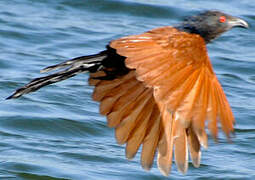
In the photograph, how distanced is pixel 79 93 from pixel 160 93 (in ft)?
14.3

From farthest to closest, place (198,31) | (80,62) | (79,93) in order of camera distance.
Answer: (79,93) < (198,31) < (80,62)

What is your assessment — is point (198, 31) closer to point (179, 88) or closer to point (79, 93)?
point (179, 88)

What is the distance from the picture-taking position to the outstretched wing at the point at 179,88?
406cm

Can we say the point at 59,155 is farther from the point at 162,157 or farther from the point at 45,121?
the point at 162,157

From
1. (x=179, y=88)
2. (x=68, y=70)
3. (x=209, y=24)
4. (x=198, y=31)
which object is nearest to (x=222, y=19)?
(x=209, y=24)

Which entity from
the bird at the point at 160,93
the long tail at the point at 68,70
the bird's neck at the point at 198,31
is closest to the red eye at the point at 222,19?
the bird's neck at the point at 198,31

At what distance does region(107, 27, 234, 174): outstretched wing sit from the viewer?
4062 mm

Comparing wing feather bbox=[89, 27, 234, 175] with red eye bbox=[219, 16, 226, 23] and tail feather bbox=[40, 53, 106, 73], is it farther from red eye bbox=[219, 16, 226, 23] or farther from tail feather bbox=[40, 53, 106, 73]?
red eye bbox=[219, 16, 226, 23]

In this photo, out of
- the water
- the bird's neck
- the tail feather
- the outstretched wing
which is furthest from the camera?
the water

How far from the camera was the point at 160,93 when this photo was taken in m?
4.09

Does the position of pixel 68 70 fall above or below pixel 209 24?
below

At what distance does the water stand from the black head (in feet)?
5.77

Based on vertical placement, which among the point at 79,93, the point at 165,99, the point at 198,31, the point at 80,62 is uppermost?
the point at 198,31

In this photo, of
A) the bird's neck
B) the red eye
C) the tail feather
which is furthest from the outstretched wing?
the red eye
